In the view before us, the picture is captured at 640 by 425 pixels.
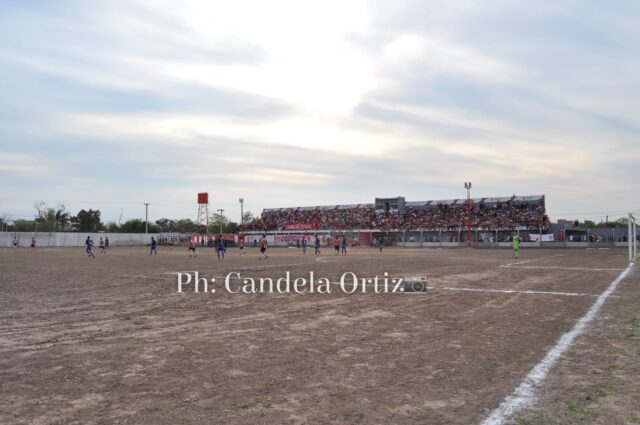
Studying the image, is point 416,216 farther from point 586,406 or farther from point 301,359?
point 586,406

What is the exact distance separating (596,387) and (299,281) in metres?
12.9

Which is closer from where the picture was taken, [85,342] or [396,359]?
[396,359]

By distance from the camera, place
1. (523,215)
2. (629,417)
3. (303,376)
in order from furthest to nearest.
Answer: (523,215) < (303,376) < (629,417)

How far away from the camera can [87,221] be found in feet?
395

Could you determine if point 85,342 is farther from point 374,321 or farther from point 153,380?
point 374,321

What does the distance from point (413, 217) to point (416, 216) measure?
22.0 inches

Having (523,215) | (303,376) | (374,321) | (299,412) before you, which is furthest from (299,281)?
(523,215)

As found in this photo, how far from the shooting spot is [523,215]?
73062 mm

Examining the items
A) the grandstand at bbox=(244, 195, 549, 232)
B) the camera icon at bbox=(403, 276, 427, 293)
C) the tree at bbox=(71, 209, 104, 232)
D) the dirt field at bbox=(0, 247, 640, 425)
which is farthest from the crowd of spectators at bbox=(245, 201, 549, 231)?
the dirt field at bbox=(0, 247, 640, 425)

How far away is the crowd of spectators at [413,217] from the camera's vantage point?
7331 centimetres

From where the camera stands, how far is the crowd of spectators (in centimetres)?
7331

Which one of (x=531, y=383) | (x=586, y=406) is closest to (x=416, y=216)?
(x=531, y=383)

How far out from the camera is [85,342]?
747 centimetres

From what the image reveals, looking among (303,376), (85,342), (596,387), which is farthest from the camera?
(85,342)
